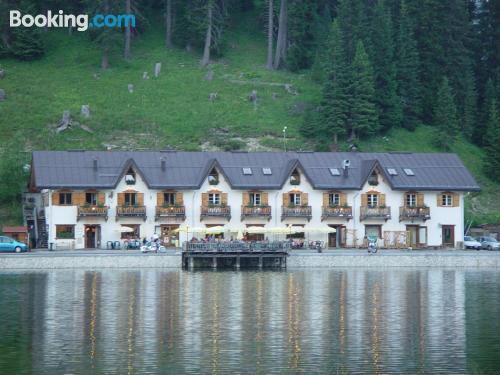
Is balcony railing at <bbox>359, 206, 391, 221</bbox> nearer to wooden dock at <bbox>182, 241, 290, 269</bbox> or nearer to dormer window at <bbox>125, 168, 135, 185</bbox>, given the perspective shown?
wooden dock at <bbox>182, 241, 290, 269</bbox>

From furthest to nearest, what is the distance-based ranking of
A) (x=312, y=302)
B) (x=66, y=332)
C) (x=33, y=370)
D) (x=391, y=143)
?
(x=391, y=143) → (x=312, y=302) → (x=66, y=332) → (x=33, y=370)

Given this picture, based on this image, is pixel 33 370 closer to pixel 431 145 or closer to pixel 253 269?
pixel 253 269

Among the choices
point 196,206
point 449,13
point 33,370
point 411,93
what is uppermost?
point 449,13

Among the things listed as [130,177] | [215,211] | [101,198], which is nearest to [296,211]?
[215,211]

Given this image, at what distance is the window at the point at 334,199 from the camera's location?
9988 centimetres

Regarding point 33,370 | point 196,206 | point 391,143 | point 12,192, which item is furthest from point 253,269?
point 33,370

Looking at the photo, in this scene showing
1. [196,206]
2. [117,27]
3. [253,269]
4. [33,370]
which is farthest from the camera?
[117,27]

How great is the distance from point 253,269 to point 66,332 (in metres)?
38.8

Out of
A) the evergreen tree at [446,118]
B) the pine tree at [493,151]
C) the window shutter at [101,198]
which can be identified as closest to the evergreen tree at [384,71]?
the evergreen tree at [446,118]

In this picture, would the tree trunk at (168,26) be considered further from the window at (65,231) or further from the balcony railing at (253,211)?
the window at (65,231)

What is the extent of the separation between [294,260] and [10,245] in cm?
2022

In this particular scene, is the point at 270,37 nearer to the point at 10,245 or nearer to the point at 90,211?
the point at 90,211

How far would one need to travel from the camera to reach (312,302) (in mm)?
61719

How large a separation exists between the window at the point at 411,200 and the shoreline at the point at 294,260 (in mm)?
10060
